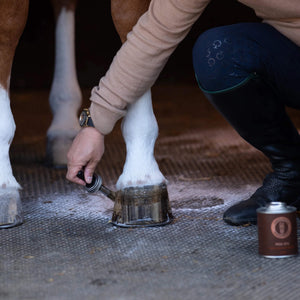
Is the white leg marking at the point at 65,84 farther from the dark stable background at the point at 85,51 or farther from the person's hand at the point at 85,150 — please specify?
the dark stable background at the point at 85,51

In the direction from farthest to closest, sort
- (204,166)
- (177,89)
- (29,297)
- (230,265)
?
(177,89)
(204,166)
(230,265)
(29,297)

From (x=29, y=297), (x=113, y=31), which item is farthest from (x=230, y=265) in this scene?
(x=113, y=31)

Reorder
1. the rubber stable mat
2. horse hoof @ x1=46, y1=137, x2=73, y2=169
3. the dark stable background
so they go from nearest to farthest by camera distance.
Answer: the rubber stable mat → horse hoof @ x1=46, y1=137, x2=73, y2=169 → the dark stable background

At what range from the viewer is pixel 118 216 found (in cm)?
146

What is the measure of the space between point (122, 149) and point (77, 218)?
827 millimetres

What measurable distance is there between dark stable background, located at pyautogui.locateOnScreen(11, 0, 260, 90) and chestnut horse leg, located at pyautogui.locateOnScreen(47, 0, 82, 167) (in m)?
1.82

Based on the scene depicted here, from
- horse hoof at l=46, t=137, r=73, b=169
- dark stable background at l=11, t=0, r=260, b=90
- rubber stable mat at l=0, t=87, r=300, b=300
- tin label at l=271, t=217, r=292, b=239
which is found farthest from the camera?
dark stable background at l=11, t=0, r=260, b=90

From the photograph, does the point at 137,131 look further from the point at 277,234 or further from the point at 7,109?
the point at 277,234

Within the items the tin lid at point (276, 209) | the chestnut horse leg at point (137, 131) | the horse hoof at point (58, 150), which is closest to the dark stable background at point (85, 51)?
the horse hoof at point (58, 150)

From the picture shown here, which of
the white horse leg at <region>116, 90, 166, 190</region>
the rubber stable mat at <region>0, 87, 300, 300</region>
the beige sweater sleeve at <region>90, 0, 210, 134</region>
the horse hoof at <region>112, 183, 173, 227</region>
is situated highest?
the beige sweater sleeve at <region>90, 0, 210, 134</region>

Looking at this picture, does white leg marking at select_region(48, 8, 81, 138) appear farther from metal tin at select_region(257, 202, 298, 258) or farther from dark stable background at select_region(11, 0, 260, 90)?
dark stable background at select_region(11, 0, 260, 90)

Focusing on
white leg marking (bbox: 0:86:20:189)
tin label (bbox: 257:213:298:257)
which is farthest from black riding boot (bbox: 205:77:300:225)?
white leg marking (bbox: 0:86:20:189)

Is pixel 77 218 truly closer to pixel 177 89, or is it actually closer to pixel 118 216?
pixel 118 216

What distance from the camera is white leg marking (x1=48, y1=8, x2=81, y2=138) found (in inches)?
83.4
